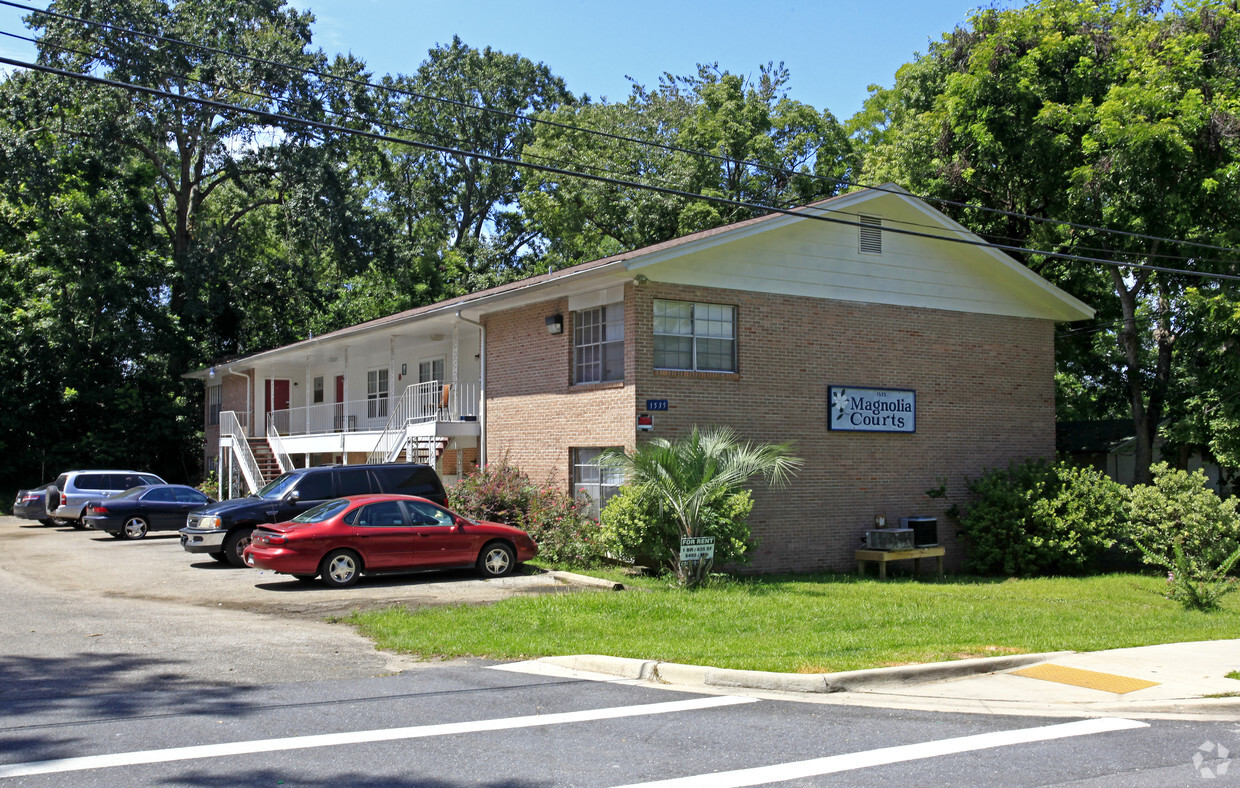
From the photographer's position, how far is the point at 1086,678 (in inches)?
360

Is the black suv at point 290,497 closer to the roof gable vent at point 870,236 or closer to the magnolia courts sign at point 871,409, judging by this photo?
the magnolia courts sign at point 871,409

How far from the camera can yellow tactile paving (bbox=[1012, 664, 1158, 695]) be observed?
347 inches

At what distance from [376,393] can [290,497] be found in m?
13.4

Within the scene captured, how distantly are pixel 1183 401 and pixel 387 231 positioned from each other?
30108 mm

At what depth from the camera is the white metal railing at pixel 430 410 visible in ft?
77.4

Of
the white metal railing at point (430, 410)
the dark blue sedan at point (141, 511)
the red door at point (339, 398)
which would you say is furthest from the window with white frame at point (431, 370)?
the dark blue sedan at point (141, 511)

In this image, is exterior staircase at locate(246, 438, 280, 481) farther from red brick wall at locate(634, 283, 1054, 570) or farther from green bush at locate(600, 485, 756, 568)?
green bush at locate(600, 485, 756, 568)

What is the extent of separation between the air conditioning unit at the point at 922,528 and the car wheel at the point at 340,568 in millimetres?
11004

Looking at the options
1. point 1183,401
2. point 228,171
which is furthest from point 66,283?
point 1183,401

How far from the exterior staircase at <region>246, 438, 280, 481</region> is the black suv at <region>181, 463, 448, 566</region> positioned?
1300cm

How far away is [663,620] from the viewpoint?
1225 cm

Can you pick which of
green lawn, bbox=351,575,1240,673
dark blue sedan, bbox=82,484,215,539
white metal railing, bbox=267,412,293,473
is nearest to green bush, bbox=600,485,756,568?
green lawn, bbox=351,575,1240,673

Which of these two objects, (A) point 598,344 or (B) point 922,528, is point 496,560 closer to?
(A) point 598,344

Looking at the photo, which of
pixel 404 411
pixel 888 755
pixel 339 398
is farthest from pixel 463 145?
pixel 888 755
